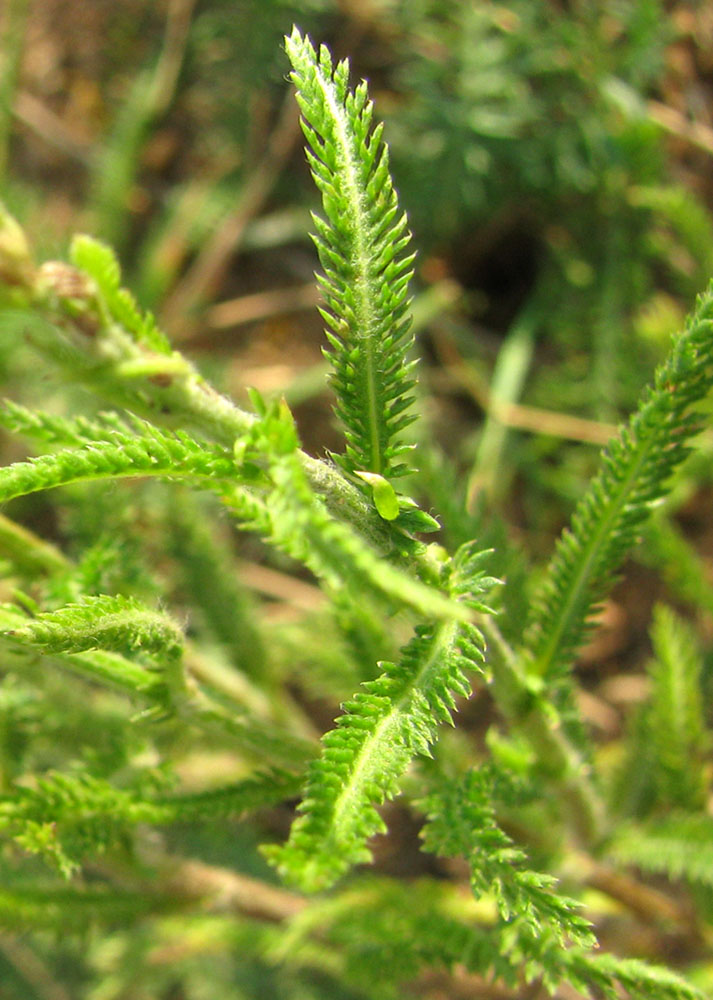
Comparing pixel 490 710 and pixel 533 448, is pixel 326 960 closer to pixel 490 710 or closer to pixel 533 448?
pixel 490 710

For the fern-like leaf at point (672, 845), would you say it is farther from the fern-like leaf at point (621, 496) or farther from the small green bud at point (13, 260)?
the small green bud at point (13, 260)

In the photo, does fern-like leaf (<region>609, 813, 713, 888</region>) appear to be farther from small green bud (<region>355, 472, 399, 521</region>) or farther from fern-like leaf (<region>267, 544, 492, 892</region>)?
small green bud (<region>355, 472, 399, 521</region>)

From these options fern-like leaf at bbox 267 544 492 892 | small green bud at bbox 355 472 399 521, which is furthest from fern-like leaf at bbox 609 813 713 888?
small green bud at bbox 355 472 399 521

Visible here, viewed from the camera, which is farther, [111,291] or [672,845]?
[672,845]

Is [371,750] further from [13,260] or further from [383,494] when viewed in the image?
[13,260]

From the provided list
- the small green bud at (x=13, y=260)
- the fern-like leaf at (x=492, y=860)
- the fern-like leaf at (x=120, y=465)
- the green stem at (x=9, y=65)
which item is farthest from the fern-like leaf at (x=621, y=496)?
the green stem at (x=9, y=65)

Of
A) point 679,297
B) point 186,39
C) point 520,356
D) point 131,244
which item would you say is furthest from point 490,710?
point 186,39

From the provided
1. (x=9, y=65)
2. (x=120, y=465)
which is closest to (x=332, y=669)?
(x=120, y=465)
